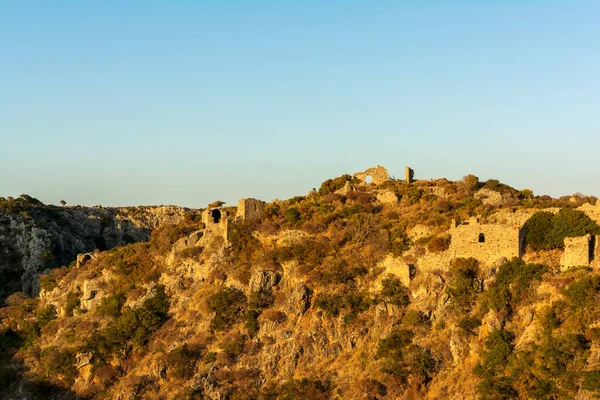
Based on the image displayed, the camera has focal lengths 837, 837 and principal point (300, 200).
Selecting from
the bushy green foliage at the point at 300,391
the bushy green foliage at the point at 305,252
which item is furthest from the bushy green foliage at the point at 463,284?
the bushy green foliage at the point at 305,252

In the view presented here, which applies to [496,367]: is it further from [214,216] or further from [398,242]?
[214,216]

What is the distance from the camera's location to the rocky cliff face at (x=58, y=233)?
83375 millimetres

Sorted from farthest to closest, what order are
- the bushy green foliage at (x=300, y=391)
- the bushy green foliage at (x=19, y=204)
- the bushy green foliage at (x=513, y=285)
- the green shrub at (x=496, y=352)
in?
the bushy green foliage at (x=19, y=204) → the bushy green foliage at (x=300, y=391) → the bushy green foliage at (x=513, y=285) → the green shrub at (x=496, y=352)

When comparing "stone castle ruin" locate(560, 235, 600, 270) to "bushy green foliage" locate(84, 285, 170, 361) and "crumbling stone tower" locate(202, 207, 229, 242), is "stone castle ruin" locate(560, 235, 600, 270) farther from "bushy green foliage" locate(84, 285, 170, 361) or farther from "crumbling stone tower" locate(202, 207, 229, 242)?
"bushy green foliage" locate(84, 285, 170, 361)

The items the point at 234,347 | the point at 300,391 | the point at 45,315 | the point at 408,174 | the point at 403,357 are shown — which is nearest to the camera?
the point at 403,357

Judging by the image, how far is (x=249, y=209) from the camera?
62.7m

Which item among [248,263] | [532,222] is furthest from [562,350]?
[248,263]

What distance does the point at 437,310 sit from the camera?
49.0 m

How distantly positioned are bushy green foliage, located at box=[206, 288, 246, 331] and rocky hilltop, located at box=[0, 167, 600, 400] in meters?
0.09

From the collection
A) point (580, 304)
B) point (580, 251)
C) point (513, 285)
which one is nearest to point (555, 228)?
point (580, 251)

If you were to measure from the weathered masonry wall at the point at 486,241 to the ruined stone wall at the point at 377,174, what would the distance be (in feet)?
62.8

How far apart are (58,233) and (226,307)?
44.9 meters

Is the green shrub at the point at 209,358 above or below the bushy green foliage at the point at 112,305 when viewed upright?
below

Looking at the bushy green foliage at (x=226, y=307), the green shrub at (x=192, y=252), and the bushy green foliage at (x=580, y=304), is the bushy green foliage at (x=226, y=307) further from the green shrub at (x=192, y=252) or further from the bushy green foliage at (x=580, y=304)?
the bushy green foliage at (x=580, y=304)
